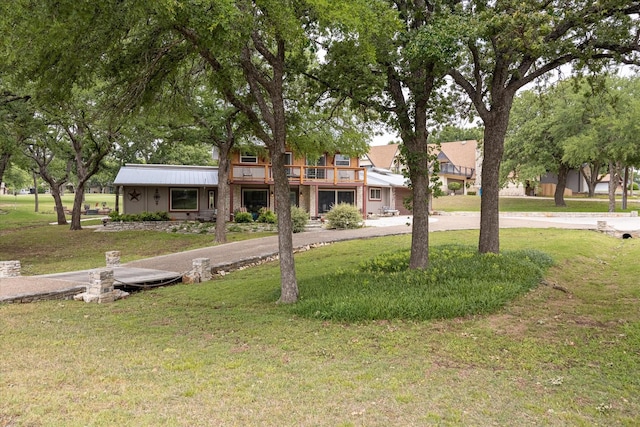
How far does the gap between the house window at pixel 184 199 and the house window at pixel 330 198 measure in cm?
844

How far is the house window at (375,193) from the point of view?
113 feet

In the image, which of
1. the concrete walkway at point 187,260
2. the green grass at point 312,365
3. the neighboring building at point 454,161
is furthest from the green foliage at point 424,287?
the neighboring building at point 454,161

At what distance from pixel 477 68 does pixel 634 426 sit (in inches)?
356

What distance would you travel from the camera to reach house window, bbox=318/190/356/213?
30.0 metres

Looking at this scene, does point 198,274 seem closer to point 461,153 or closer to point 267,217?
point 267,217

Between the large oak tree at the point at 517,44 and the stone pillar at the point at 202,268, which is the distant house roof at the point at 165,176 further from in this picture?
the large oak tree at the point at 517,44

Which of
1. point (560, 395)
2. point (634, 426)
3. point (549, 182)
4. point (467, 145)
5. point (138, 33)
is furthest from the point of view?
point (467, 145)

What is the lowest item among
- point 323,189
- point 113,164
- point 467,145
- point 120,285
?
point 120,285

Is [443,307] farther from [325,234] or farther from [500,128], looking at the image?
[325,234]

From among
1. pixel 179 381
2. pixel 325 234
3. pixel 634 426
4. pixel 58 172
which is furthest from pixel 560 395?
pixel 58 172

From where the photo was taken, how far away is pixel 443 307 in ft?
24.0

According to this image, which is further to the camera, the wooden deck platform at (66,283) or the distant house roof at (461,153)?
the distant house roof at (461,153)

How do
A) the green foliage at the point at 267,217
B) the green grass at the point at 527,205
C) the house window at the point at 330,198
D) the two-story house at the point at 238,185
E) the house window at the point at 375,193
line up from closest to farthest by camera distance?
the green foliage at the point at 267,217 → the two-story house at the point at 238,185 → the house window at the point at 330,198 → the house window at the point at 375,193 → the green grass at the point at 527,205

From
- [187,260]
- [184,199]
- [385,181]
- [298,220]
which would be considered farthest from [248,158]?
[187,260]
